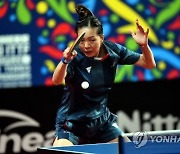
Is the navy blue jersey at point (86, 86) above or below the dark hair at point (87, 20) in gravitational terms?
below

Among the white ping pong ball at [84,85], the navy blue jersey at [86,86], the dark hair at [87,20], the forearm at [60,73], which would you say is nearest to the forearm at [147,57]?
the navy blue jersey at [86,86]

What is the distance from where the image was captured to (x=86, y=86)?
3.19 m

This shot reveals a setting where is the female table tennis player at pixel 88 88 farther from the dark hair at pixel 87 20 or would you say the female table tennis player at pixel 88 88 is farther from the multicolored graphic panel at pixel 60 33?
the multicolored graphic panel at pixel 60 33

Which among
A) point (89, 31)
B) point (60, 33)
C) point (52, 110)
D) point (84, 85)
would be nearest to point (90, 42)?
point (89, 31)

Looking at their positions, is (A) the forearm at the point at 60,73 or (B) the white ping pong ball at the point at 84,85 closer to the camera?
(A) the forearm at the point at 60,73

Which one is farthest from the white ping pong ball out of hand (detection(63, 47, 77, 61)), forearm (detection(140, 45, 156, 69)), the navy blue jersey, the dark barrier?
the dark barrier

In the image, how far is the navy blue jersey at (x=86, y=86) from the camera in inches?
125

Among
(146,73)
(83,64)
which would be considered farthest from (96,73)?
(146,73)

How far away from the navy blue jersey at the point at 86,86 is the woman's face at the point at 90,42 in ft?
0.13

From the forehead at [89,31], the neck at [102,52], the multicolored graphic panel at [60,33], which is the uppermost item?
the multicolored graphic panel at [60,33]

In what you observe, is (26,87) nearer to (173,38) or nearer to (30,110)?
(30,110)

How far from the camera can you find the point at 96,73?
3.22 metres

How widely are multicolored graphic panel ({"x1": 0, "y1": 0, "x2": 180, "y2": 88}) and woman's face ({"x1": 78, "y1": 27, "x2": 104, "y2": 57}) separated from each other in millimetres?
1465

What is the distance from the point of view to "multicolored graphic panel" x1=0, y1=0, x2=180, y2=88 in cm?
470
